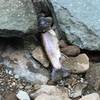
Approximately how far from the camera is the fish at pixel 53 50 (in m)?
3.48

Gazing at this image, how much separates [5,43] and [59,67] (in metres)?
0.48

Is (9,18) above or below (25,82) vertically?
above

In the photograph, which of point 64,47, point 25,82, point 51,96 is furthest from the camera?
point 64,47

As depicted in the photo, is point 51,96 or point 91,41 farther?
point 91,41

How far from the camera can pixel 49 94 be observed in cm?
330

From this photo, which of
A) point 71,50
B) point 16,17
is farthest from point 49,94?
point 16,17

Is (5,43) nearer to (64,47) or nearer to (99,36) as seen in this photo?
(64,47)

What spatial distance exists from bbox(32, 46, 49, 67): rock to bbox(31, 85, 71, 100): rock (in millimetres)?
239

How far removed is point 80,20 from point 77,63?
1.22 feet

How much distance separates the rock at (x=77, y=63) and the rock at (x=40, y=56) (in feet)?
0.46

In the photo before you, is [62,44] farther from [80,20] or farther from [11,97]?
[11,97]

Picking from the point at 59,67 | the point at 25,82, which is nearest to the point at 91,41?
the point at 59,67

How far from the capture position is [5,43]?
3.62 meters

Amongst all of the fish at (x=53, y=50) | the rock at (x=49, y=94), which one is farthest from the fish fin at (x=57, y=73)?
the rock at (x=49, y=94)
